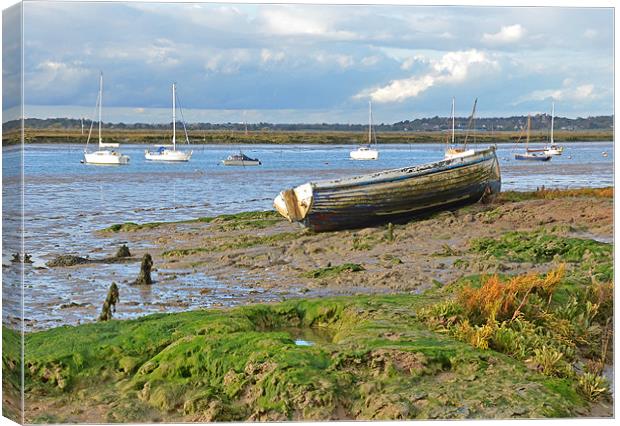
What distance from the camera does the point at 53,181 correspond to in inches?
357

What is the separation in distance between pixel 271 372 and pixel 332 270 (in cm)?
215

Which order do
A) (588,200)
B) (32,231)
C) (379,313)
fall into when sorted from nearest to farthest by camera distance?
(32,231) < (379,313) < (588,200)

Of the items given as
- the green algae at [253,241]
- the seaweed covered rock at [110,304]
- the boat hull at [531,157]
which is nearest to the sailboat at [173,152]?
the green algae at [253,241]

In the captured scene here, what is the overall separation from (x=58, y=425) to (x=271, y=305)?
7.38ft

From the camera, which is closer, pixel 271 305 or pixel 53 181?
pixel 53 181

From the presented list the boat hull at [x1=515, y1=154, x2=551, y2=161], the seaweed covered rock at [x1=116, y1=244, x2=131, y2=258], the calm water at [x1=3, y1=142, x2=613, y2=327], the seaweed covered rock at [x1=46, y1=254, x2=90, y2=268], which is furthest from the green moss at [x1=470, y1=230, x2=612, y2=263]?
the seaweed covered rock at [x1=46, y1=254, x2=90, y2=268]

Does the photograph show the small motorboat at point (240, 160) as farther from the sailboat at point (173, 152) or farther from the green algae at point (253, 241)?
the green algae at point (253, 241)

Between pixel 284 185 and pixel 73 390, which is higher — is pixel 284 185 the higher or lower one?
the higher one

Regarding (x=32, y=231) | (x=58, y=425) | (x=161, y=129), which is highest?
(x=161, y=129)

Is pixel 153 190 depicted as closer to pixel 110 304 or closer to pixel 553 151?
pixel 110 304

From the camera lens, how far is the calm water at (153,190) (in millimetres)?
9109

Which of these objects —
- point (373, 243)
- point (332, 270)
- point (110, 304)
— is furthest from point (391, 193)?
point (110, 304)

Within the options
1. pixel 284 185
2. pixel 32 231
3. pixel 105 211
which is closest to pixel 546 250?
pixel 284 185

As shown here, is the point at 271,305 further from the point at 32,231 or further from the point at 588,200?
the point at 588,200
